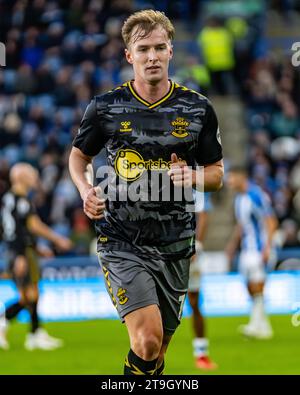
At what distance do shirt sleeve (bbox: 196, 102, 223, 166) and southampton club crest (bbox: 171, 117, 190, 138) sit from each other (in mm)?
150

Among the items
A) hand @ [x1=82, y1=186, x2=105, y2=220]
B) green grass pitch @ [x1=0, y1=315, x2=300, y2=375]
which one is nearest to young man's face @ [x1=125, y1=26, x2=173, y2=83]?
hand @ [x1=82, y1=186, x2=105, y2=220]

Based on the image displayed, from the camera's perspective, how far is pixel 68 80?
19.7 meters

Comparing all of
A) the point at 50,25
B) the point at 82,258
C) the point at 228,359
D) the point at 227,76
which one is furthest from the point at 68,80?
the point at 228,359

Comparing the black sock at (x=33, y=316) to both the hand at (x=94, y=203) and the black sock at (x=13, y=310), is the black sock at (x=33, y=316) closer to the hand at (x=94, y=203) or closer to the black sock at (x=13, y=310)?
the black sock at (x=13, y=310)

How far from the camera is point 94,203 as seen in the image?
5723 millimetres

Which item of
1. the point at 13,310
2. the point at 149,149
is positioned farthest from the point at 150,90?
the point at 13,310

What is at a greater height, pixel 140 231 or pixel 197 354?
pixel 197 354

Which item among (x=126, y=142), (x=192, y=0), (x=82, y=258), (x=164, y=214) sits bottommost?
(x=164, y=214)

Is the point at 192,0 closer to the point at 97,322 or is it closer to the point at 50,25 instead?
the point at 50,25

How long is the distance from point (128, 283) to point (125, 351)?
587 centimetres

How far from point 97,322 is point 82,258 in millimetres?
1102

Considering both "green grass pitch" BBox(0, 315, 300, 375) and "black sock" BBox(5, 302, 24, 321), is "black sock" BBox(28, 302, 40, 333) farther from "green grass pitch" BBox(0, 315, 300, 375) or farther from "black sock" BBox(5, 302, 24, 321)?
"green grass pitch" BBox(0, 315, 300, 375)

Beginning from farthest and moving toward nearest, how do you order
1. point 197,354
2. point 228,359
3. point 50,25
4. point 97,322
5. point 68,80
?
point 50,25 → point 68,80 → point 97,322 → point 228,359 → point 197,354

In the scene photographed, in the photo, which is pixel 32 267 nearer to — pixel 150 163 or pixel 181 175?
pixel 150 163
